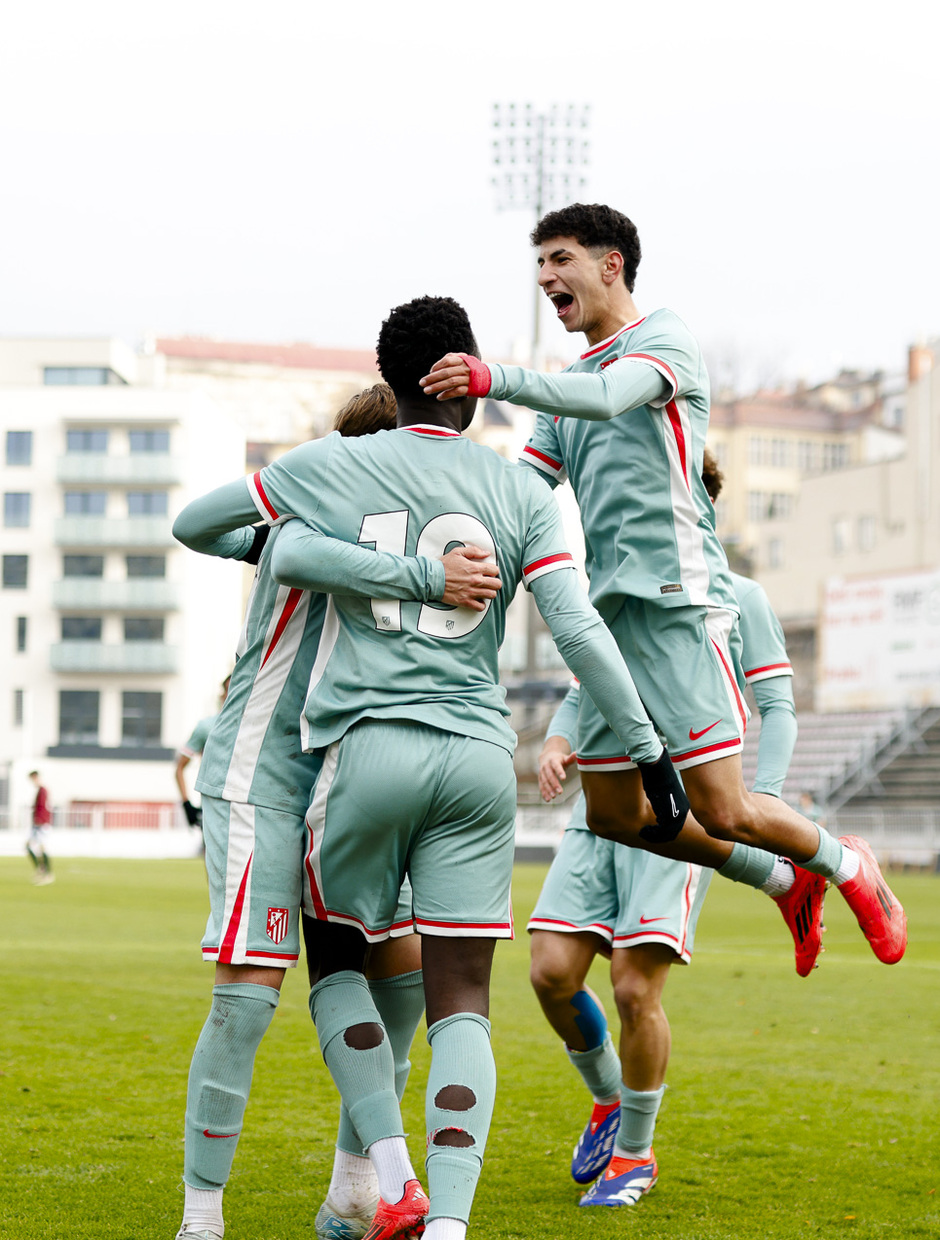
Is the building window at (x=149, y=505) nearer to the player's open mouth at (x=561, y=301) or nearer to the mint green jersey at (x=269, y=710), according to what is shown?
the player's open mouth at (x=561, y=301)

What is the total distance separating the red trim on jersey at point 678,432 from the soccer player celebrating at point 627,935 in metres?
0.80

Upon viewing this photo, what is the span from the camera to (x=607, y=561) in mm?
4441

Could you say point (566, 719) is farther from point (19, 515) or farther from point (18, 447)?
point (18, 447)

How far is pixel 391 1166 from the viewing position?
361 cm

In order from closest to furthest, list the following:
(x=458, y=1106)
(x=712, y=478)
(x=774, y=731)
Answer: (x=458, y=1106)
(x=712, y=478)
(x=774, y=731)

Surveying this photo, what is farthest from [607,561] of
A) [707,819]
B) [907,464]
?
[907,464]

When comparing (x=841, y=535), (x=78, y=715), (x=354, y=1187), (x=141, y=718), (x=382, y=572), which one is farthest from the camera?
(x=78, y=715)

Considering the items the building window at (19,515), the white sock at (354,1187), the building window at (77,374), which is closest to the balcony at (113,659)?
the building window at (19,515)

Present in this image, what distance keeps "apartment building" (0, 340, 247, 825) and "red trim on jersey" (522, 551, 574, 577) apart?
58.3 m

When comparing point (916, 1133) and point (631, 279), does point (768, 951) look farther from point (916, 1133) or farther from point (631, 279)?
point (631, 279)

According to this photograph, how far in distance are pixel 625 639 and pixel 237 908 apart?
1.45m

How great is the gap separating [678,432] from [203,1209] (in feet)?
8.07

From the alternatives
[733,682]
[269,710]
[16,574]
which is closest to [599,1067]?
[733,682]

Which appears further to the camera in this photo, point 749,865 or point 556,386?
point 749,865
